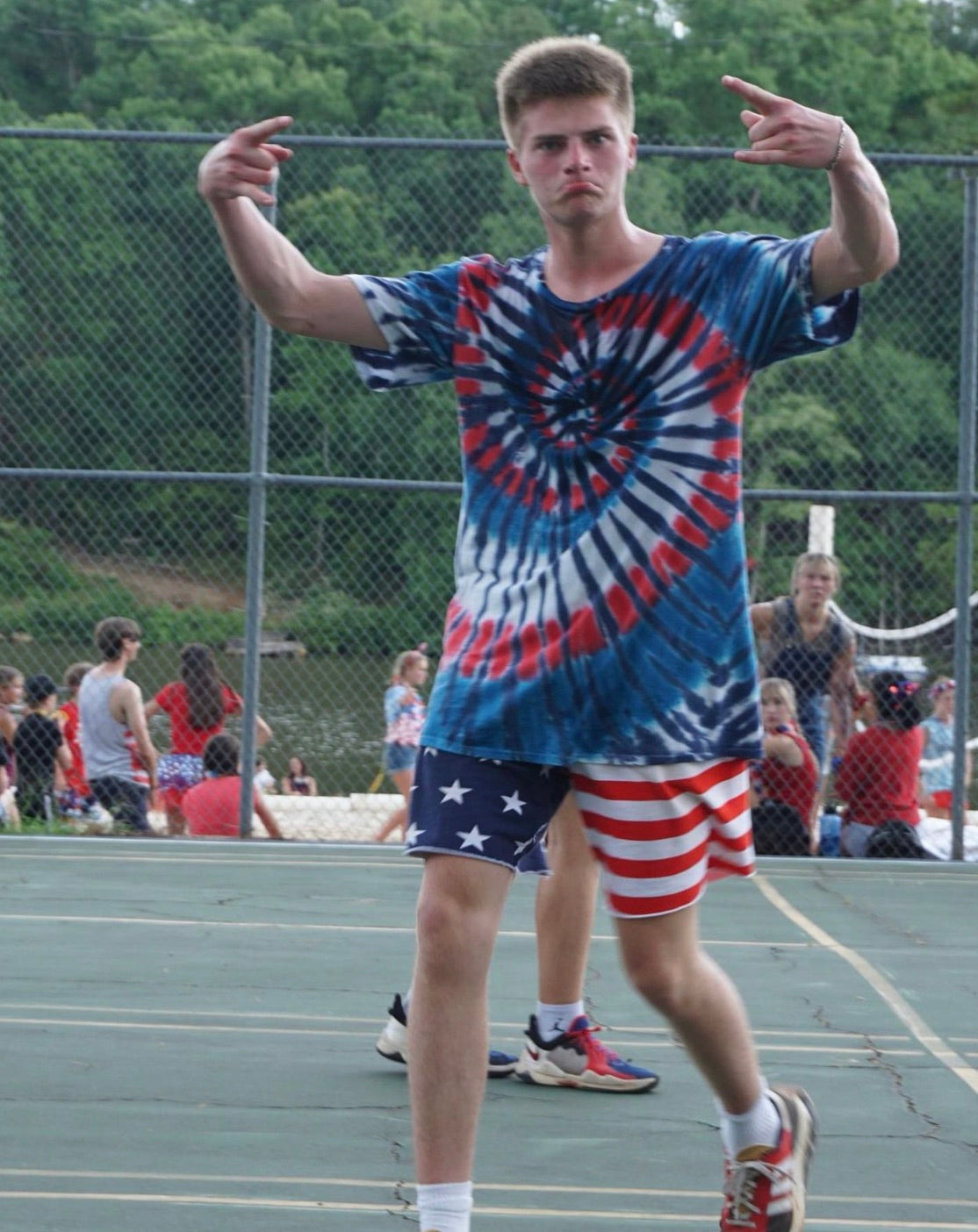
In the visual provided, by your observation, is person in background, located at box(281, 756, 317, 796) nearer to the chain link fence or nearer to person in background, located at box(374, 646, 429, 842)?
the chain link fence

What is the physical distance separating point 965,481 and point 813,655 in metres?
1.06

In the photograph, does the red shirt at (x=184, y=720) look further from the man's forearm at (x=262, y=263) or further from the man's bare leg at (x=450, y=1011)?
the man's bare leg at (x=450, y=1011)

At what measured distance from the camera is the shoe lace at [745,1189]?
3.56 meters

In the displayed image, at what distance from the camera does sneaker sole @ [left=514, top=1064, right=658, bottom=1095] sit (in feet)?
15.6

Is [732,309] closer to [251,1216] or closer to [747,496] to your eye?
[251,1216]

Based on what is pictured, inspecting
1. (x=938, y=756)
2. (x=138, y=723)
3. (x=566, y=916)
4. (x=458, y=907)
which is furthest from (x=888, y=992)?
(x=938, y=756)

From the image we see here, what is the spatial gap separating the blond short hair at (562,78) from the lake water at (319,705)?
1060 centimetres

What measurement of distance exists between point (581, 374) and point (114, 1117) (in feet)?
6.41

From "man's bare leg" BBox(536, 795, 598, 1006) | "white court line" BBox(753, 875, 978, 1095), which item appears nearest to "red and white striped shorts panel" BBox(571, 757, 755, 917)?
"man's bare leg" BBox(536, 795, 598, 1006)

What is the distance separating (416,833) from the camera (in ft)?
11.1

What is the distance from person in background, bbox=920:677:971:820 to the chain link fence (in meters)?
0.88

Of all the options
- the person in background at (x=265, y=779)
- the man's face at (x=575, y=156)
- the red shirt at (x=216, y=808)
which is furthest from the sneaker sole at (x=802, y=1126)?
the person in background at (x=265, y=779)

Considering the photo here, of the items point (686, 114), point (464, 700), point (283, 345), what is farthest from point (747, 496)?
point (686, 114)

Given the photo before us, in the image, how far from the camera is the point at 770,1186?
357 cm
